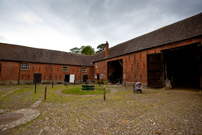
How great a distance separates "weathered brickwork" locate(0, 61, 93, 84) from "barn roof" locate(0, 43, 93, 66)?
1.09m

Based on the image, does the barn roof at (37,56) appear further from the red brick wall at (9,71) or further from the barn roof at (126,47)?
the red brick wall at (9,71)

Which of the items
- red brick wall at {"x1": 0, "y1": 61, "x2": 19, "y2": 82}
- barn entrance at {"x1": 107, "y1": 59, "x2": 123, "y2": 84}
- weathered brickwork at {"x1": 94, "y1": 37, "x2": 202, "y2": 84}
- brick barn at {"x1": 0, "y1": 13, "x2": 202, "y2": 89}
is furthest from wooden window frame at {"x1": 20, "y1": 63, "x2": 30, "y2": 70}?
weathered brickwork at {"x1": 94, "y1": 37, "x2": 202, "y2": 84}

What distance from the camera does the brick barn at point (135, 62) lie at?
40.9ft

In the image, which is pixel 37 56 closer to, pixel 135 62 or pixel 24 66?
pixel 24 66

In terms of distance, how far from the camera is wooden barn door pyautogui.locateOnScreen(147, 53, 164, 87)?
42.6ft

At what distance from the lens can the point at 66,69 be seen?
23.9 metres

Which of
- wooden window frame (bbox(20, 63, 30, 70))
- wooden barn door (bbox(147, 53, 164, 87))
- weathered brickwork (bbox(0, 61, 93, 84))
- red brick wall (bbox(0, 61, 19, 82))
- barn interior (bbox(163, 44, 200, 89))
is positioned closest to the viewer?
wooden barn door (bbox(147, 53, 164, 87))

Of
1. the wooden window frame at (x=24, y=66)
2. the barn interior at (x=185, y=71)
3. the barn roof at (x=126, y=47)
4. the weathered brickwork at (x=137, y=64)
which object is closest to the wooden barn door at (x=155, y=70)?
the weathered brickwork at (x=137, y=64)

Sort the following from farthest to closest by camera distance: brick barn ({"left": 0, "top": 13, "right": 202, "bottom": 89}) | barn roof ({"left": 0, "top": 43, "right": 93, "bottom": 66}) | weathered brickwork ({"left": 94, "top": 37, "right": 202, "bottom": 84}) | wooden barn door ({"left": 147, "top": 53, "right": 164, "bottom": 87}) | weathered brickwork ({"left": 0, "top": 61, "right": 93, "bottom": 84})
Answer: barn roof ({"left": 0, "top": 43, "right": 93, "bottom": 66}) → weathered brickwork ({"left": 0, "top": 61, "right": 93, "bottom": 84}) → weathered brickwork ({"left": 94, "top": 37, "right": 202, "bottom": 84}) → wooden barn door ({"left": 147, "top": 53, "right": 164, "bottom": 87}) → brick barn ({"left": 0, "top": 13, "right": 202, "bottom": 89})

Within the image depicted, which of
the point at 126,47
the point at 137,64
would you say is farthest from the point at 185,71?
the point at 126,47

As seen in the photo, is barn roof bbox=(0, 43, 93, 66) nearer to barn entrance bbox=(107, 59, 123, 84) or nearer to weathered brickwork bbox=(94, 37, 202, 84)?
barn entrance bbox=(107, 59, 123, 84)

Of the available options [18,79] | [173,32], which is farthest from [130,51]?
[18,79]

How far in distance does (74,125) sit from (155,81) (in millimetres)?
13306

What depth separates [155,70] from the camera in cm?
1348
